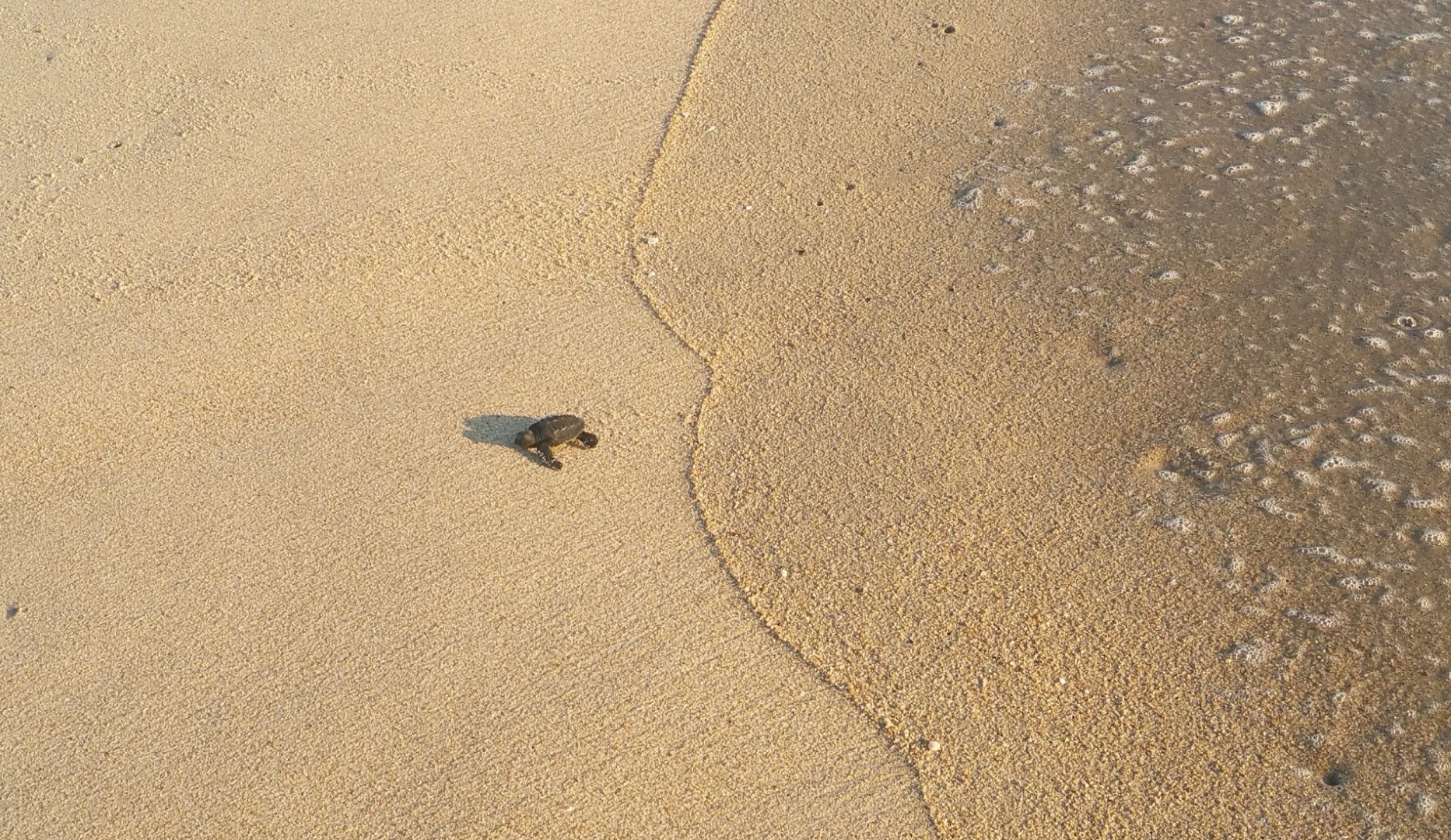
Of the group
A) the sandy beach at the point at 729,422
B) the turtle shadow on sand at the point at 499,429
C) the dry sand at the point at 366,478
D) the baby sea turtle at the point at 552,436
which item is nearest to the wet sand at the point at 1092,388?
the sandy beach at the point at 729,422

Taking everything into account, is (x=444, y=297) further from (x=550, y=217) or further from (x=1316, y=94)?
(x=1316, y=94)

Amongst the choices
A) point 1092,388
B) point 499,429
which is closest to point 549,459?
point 499,429

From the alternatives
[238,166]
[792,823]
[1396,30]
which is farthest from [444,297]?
[1396,30]

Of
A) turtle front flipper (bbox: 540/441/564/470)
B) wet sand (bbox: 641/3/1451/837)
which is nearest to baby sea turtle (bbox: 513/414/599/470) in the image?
turtle front flipper (bbox: 540/441/564/470)

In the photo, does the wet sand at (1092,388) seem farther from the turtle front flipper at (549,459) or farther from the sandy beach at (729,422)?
the turtle front flipper at (549,459)

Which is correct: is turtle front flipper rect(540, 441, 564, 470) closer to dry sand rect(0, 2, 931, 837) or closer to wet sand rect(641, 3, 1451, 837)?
dry sand rect(0, 2, 931, 837)
